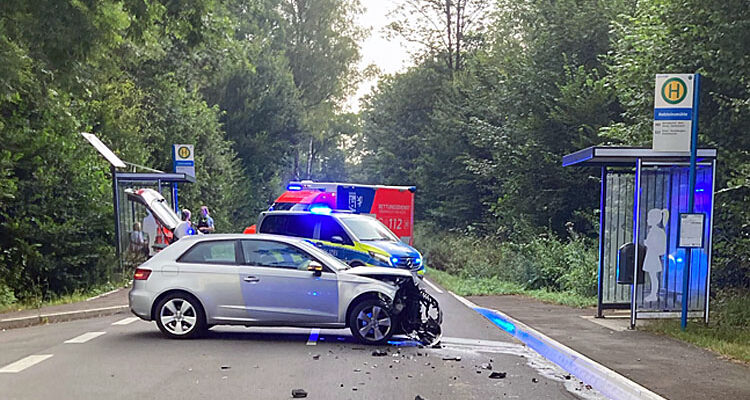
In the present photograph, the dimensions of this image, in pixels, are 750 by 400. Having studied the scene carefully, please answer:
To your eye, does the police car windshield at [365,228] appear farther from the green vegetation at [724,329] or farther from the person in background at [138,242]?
the green vegetation at [724,329]

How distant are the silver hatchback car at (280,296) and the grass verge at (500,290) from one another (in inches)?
261

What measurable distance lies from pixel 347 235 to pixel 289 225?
1.56 m

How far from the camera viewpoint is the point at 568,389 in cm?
793

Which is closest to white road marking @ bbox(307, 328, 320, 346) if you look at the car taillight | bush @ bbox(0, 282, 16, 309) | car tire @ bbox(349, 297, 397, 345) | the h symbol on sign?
car tire @ bbox(349, 297, 397, 345)

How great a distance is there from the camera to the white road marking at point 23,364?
836 centimetres

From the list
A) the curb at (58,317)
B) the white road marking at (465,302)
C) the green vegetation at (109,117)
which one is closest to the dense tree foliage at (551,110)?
the white road marking at (465,302)

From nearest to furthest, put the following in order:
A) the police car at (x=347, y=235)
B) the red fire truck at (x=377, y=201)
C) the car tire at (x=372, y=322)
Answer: the car tire at (x=372, y=322)
the police car at (x=347, y=235)
the red fire truck at (x=377, y=201)

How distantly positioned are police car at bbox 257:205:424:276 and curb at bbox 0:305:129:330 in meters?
4.52

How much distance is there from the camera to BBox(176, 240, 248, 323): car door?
1048 cm

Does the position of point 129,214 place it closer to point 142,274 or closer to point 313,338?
point 142,274

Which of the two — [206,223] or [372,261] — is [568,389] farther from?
[206,223]

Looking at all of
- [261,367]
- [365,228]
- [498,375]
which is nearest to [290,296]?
[261,367]

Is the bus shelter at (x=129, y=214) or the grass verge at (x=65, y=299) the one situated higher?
the bus shelter at (x=129, y=214)

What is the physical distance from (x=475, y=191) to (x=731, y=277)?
21.4 m
